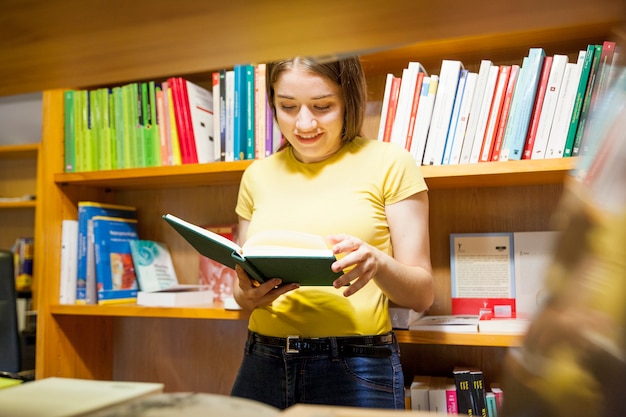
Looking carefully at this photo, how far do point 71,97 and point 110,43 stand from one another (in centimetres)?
167

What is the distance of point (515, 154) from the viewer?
1450mm

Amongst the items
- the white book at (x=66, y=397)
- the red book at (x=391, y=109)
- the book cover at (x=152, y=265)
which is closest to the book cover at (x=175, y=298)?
the book cover at (x=152, y=265)

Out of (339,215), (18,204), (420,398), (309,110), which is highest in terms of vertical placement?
Answer: (309,110)

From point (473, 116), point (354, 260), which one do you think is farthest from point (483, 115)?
point (354, 260)

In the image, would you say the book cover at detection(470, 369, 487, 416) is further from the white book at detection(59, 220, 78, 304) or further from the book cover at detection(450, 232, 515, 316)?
the white book at detection(59, 220, 78, 304)

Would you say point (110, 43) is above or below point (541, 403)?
above

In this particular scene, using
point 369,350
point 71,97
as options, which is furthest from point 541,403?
point 71,97

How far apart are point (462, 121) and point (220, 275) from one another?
0.91m

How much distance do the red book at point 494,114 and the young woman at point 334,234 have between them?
0.88ft

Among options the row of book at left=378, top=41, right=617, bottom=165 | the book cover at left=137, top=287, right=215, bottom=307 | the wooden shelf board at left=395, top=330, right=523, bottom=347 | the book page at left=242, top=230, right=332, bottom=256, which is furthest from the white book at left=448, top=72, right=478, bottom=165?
the book cover at left=137, top=287, right=215, bottom=307

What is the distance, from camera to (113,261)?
1.92 meters

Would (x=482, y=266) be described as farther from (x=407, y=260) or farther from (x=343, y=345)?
(x=343, y=345)

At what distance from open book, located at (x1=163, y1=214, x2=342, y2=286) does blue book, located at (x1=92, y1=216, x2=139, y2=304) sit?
31.0 inches

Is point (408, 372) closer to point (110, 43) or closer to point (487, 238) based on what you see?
point (487, 238)
